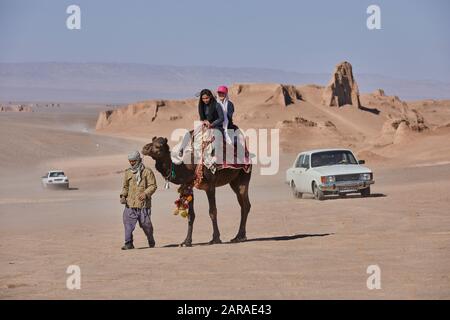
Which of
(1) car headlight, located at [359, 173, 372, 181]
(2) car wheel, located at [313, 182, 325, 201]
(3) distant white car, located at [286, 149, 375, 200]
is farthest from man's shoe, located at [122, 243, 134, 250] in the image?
(1) car headlight, located at [359, 173, 372, 181]

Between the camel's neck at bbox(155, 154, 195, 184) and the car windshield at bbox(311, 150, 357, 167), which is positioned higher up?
the car windshield at bbox(311, 150, 357, 167)

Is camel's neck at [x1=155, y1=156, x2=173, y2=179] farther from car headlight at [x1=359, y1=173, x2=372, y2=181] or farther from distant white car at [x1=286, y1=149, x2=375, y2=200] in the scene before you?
car headlight at [x1=359, y1=173, x2=372, y2=181]

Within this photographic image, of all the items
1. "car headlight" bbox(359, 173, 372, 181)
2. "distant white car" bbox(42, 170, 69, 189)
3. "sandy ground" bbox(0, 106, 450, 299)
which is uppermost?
"distant white car" bbox(42, 170, 69, 189)

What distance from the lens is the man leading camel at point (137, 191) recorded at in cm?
1781

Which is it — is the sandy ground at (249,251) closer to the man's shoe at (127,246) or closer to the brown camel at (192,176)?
the man's shoe at (127,246)

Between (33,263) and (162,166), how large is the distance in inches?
104

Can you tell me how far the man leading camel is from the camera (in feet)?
58.4

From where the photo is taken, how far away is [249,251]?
17.3 metres

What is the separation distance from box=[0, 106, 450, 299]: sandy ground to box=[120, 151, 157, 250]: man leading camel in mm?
678

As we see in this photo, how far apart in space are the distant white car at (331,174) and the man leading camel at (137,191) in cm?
1257

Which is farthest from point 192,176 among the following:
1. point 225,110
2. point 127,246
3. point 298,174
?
point 298,174

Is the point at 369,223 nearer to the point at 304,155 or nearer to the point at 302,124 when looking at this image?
the point at 304,155

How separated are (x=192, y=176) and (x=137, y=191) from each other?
0.98 meters

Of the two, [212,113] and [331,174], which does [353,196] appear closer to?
[331,174]
